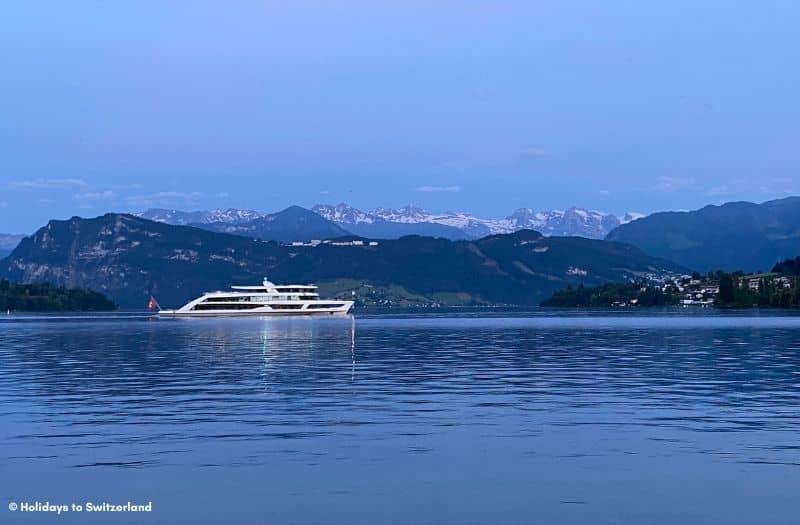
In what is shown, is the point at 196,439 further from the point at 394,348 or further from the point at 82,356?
the point at 394,348

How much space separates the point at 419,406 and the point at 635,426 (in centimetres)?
1166

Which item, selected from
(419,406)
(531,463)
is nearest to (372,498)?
(531,463)

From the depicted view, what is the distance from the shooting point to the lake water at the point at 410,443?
28344 mm

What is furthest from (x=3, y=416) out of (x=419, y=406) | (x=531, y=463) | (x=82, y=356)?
(x=82, y=356)

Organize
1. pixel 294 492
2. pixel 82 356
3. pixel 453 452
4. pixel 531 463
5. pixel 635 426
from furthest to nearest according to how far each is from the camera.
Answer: pixel 82 356 < pixel 635 426 < pixel 453 452 < pixel 531 463 < pixel 294 492

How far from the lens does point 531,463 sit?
3422 centimetres

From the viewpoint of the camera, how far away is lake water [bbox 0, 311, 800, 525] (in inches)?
1116

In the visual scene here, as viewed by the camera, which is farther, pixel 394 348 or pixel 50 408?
pixel 394 348

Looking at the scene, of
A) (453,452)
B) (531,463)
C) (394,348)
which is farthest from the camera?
(394,348)

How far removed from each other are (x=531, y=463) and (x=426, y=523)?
343 inches

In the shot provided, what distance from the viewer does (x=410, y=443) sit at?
38.5 metres

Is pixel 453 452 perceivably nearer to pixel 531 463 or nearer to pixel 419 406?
pixel 531 463

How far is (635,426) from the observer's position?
42.6 metres

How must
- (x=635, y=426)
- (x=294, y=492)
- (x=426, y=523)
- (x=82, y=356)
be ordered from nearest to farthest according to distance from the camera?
(x=426, y=523) < (x=294, y=492) < (x=635, y=426) < (x=82, y=356)
